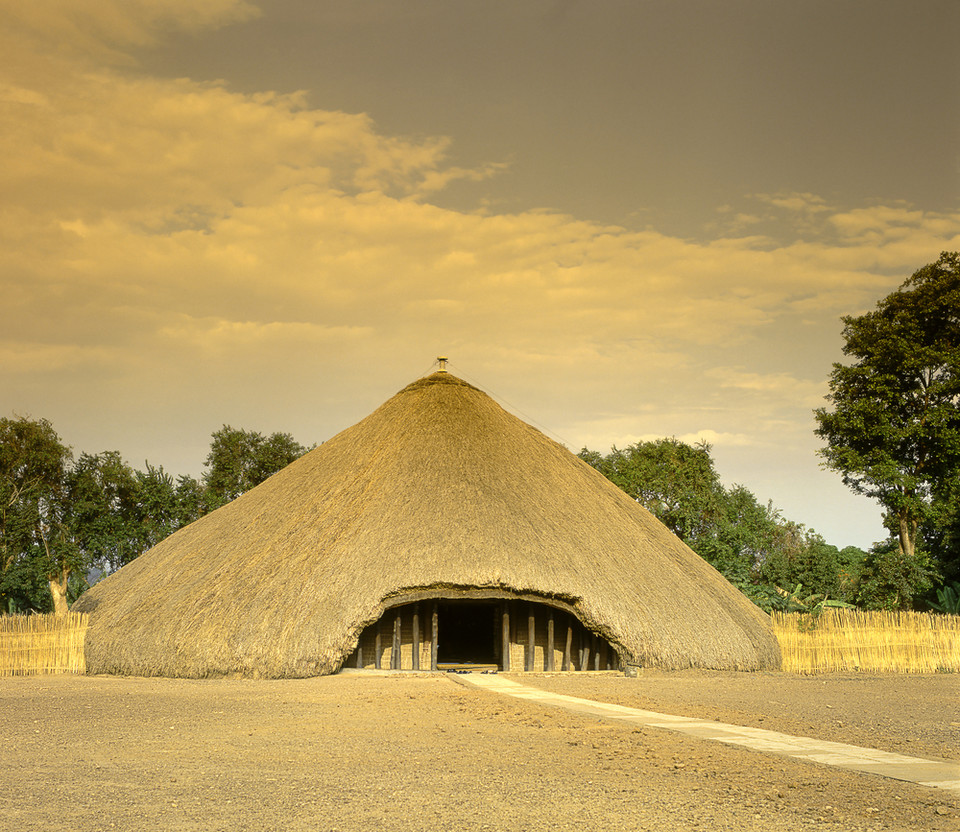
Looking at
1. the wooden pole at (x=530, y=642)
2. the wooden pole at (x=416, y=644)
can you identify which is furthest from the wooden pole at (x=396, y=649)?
the wooden pole at (x=530, y=642)

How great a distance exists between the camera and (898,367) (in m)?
32.9

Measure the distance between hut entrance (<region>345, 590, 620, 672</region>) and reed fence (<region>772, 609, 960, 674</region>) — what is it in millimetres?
4913

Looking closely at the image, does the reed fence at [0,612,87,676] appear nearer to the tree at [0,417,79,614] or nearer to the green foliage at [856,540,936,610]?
the tree at [0,417,79,614]

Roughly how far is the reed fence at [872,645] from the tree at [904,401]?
1294cm

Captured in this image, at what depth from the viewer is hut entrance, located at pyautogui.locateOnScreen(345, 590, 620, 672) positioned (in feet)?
59.4

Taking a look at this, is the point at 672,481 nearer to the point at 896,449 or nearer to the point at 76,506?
Result: the point at 896,449

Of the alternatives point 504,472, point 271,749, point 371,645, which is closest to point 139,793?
point 271,749

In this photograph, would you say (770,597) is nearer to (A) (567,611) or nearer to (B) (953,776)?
(A) (567,611)

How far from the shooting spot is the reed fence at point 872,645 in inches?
783

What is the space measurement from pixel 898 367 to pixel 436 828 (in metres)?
32.4

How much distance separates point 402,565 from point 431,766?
972 cm

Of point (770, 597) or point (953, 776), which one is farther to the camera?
point (770, 597)

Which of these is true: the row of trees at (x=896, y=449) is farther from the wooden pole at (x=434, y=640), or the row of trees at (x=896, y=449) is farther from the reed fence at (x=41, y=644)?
the reed fence at (x=41, y=644)

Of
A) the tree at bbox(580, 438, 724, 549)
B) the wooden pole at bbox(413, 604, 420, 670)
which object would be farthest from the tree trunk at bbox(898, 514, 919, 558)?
the wooden pole at bbox(413, 604, 420, 670)
